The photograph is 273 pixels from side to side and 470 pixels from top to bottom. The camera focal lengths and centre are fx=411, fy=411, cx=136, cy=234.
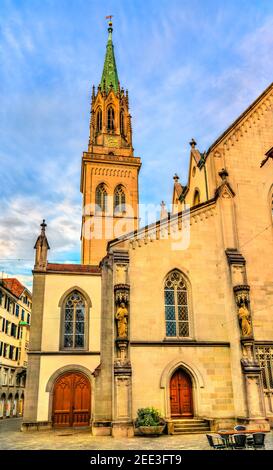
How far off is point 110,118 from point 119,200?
477 inches

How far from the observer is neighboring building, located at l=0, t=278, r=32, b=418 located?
38.4 m

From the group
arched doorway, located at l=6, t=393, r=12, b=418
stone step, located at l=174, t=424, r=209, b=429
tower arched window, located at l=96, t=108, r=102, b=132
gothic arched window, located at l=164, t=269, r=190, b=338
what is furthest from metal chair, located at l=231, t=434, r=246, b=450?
tower arched window, located at l=96, t=108, r=102, b=132

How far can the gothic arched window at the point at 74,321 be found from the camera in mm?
23812

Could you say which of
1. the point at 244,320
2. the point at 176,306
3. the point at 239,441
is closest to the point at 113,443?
the point at 239,441

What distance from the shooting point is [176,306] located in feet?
62.6

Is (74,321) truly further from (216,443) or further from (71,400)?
(216,443)

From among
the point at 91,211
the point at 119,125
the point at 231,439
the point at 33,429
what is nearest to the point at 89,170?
the point at 91,211

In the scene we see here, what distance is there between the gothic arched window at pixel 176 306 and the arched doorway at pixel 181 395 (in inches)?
69.4

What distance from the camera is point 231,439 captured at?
12.1 metres

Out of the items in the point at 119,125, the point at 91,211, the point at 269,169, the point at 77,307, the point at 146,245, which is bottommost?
the point at 77,307

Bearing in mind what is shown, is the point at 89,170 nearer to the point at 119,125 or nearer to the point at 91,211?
the point at 91,211

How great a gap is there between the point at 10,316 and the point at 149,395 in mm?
28445

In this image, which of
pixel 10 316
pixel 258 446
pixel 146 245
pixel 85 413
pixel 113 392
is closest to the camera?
pixel 258 446

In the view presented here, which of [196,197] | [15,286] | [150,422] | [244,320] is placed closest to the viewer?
[150,422]
